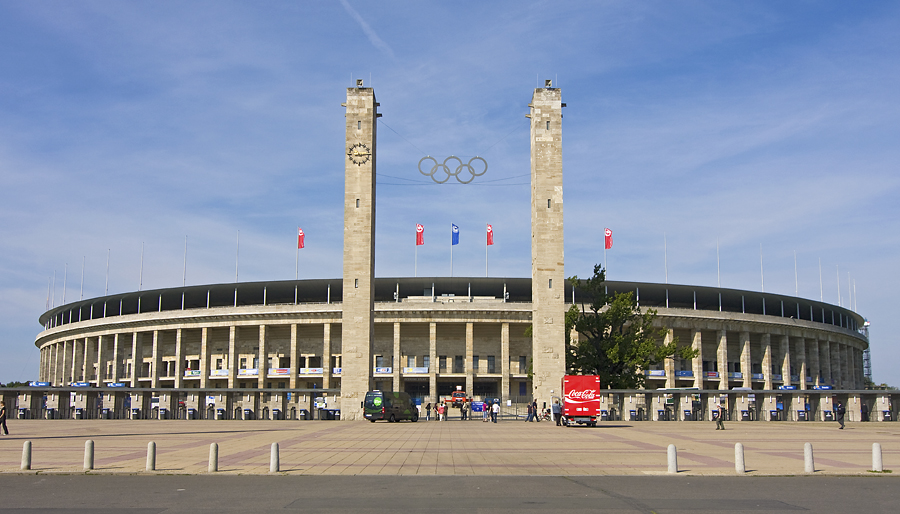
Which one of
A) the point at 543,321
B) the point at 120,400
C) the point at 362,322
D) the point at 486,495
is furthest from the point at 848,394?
the point at 120,400

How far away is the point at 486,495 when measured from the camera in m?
15.7

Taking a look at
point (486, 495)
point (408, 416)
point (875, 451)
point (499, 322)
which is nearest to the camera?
point (486, 495)

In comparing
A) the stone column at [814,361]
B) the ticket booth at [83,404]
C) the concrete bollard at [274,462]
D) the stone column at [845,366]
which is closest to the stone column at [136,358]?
the ticket booth at [83,404]

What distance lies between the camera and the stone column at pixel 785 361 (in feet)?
339

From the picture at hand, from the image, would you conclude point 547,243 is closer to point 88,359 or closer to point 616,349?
point 616,349

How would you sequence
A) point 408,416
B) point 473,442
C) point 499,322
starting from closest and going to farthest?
1. point 473,442
2. point 408,416
3. point 499,322

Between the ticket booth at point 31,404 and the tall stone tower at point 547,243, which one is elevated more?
the tall stone tower at point 547,243

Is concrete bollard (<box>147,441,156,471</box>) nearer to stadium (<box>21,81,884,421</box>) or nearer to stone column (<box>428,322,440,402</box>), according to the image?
stadium (<box>21,81,884,421</box>)

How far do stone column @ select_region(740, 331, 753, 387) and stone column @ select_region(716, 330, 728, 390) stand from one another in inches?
122

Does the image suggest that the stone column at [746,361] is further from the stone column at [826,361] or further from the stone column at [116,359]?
the stone column at [116,359]

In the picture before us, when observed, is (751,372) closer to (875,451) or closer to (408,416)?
(408,416)

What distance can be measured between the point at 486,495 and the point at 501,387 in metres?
79.6

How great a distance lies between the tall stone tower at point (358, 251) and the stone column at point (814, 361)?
247 feet

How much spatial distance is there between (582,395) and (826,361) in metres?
80.6
